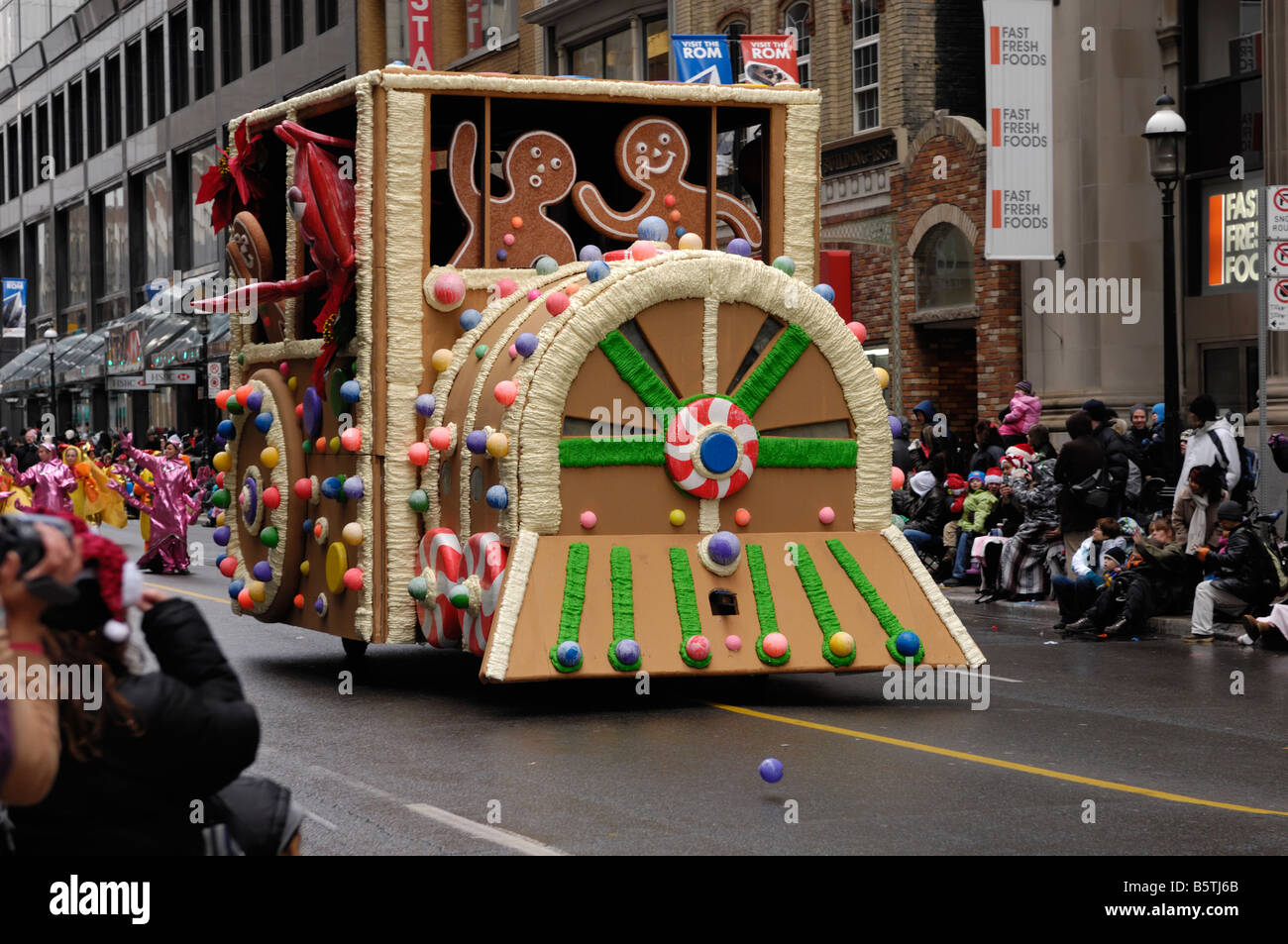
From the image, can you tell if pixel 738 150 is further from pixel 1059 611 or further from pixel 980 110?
pixel 980 110

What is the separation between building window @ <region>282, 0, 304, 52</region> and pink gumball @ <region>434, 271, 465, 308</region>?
37430mm

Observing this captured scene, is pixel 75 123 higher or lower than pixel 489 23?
higher

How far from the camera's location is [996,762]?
9258 mm

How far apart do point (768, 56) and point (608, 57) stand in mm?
9622

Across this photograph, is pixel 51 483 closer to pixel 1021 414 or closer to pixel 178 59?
pixel 1021 414

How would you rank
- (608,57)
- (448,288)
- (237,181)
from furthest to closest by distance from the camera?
(608,57)
(237,181)
(448,288)

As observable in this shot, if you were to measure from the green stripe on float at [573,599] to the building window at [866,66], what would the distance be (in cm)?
1819

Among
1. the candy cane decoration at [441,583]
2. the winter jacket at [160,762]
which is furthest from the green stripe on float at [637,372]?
the winter jacket at [160,762]

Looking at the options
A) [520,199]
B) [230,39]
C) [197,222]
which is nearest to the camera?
[520,199]

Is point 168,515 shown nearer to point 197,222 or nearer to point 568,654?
point 568,654

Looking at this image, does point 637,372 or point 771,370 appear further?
point 771,370

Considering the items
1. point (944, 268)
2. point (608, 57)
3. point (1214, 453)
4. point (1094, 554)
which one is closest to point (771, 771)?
point (1094, 554)

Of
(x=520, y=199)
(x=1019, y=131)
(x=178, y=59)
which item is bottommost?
(x=520, y=199)
